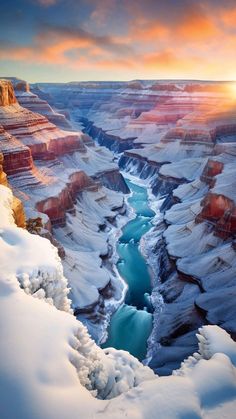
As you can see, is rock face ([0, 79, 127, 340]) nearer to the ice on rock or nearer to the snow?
the ice on rock

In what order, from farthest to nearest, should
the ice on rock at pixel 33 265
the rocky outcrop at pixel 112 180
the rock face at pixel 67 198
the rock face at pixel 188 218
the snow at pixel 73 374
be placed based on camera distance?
1. the rocky outcrop at pixel 112 180
2. the rock face at pixel 67 198
3. the rock face at pixel 188 218
4. the ice on rock at pixel 33 265
5. the snow at pixel 73 374

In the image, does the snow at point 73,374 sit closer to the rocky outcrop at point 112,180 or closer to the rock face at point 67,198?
the rock face at point 67,198

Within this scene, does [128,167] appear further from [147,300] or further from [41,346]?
[41,346]

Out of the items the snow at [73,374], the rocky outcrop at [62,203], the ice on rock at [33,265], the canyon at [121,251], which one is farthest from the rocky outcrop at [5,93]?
the snow at [73,374]

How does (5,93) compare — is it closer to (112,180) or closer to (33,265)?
(112,180)

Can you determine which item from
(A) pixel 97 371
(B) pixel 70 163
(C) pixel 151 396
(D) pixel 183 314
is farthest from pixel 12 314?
(B) pixel 70 163
